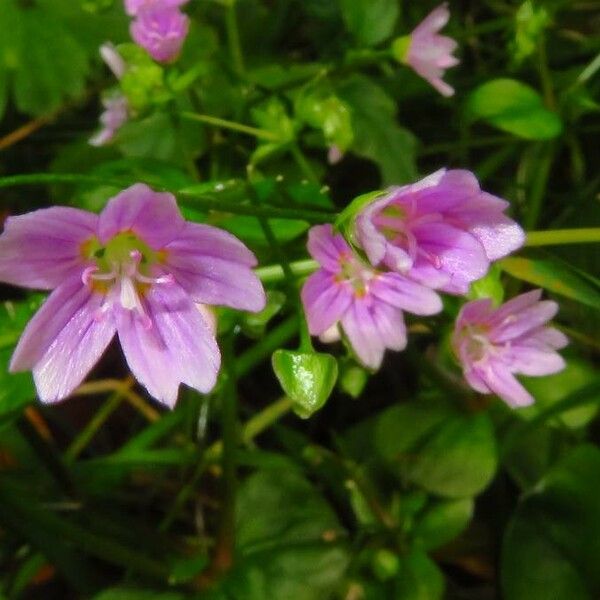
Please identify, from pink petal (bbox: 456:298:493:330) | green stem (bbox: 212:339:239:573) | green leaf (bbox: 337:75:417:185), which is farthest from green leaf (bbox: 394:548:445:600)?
green leaf (bbox: 337:75:417:185)

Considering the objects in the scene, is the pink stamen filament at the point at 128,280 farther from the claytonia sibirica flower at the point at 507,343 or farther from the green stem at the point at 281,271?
the claytonia sibirica flower at the point at 507,343

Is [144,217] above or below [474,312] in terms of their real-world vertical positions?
above

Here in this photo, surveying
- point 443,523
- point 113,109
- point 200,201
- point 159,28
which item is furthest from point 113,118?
point 443,523

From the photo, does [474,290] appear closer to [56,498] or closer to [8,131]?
[56,498]

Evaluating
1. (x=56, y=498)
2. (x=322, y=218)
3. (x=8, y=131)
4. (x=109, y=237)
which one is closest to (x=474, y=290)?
(x=322, y=218)

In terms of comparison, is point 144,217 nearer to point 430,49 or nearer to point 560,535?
point 430,49

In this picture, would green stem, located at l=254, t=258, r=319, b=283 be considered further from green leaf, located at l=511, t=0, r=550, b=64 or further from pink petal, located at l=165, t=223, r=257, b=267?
green leaf, located at l=511, t=0, r=550, b=64

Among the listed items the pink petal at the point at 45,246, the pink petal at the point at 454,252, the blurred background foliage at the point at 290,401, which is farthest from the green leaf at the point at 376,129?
the pink petal at the point at 45,246
